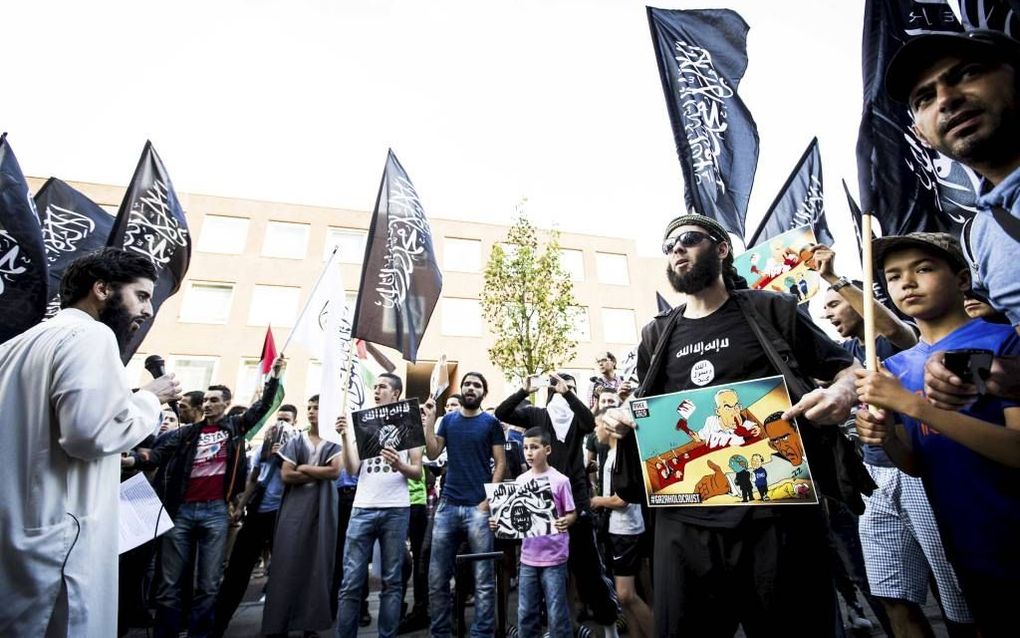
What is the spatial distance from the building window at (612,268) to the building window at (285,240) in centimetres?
1664

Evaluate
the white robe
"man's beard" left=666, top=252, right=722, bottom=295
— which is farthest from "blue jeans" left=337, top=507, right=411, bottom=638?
"man's beard" left=666, top=252, right=722, bottom=295

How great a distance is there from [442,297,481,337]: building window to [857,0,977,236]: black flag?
23.0 metres

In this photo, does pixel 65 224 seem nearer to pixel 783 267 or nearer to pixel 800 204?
pixel 783 267

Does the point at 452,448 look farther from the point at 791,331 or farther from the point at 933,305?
the point at 933,305

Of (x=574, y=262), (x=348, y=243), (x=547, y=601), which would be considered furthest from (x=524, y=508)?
(x=574, y=262)

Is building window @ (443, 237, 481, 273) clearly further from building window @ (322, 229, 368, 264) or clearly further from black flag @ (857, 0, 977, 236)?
black flag @ (857, 0, 977, 236)

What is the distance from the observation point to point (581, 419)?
15.9 ft

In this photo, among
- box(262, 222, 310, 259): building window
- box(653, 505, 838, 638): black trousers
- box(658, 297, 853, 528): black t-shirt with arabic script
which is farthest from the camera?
box(262, 222, 310, 259): building window

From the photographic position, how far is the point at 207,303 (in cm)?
2334

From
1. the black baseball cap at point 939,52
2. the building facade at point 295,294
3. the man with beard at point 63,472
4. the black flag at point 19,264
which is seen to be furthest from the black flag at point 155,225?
the building facade at point 295,294

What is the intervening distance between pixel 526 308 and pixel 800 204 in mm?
11951

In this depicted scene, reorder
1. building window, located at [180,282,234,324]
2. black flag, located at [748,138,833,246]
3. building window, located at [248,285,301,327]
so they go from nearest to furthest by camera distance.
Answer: black flag, located at [748,138,833,246], building window, located at [180,282,234,324], building window, located at [248,285,301,327]

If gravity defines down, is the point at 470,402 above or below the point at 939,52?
below

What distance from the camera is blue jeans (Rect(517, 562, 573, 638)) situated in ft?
12.8
